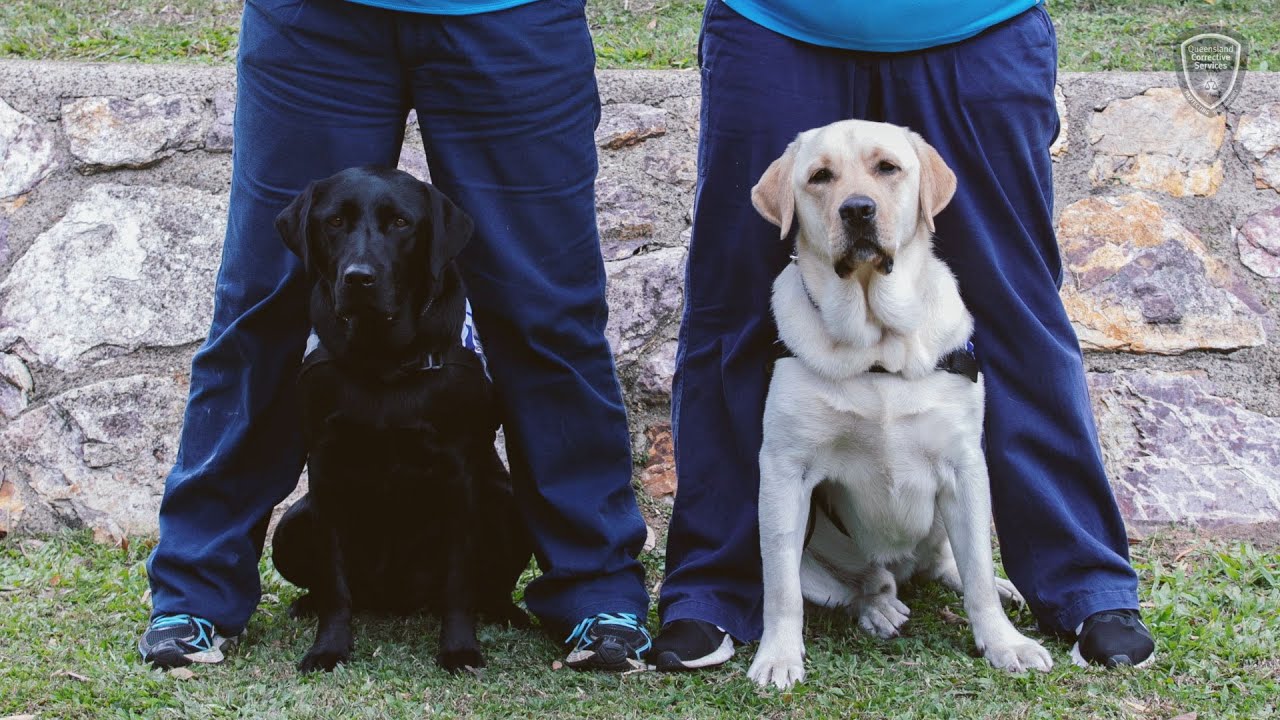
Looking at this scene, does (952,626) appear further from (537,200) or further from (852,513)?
(537,200)

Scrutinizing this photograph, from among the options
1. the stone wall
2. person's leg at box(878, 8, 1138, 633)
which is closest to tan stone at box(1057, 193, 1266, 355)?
the stone wall

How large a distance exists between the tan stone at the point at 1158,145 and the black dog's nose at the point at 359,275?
7.93 feet

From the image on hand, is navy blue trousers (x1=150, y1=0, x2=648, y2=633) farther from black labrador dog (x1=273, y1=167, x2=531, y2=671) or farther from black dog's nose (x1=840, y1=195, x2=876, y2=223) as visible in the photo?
black dog's nose (x1=840, y1=195, x2=876, y2=223)

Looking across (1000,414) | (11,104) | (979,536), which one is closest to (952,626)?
(979,536)

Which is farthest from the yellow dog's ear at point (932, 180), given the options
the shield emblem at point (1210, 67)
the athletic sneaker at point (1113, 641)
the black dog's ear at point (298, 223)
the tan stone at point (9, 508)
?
the tan stone at point (9, 508)

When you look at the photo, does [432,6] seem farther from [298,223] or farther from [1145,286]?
[1145,286]

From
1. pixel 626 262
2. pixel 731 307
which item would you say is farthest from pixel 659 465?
pixel 731 307

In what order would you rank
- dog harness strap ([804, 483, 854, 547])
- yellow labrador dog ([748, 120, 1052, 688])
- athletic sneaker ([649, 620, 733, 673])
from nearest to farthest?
1. yellow labrador dog ([748, 120, 1052, 688])
2. athletic sneaker ([649, 620, 733, 673])
3. dog harness strap ([804, 483, 854, 547])

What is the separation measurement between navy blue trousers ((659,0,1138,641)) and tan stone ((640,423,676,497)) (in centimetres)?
84

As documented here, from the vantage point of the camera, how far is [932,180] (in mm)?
2625

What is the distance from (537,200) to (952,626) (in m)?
1.42

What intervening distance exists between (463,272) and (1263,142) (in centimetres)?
261

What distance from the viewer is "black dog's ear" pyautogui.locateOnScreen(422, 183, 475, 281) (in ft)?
8.63

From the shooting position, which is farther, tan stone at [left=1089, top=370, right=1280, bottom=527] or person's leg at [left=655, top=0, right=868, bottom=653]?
tan stone at [left=1089, top=370, right=1280, bottom=527]
